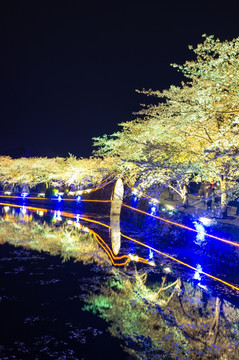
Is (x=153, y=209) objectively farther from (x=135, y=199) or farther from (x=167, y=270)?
(x=167, y=270)

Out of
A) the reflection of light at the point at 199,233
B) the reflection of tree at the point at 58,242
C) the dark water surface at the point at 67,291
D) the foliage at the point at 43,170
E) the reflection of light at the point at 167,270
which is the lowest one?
the reflection of tree at the point at 58,242

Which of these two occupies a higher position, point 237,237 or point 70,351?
point 237,237

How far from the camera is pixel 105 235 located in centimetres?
1343

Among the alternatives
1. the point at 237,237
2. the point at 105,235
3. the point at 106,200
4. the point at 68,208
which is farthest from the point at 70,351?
the point at 68,208

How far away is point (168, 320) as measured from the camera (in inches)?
189

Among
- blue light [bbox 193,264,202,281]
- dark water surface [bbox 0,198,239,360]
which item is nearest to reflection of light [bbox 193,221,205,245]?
dark water surface [bbox 0,198,239,360]

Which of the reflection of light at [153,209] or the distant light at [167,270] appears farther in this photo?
the reflection of light at [153,209]

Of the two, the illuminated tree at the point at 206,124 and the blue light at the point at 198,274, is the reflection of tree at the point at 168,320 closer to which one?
the blue light at the point at 198,274

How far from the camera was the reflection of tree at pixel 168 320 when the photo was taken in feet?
12.8

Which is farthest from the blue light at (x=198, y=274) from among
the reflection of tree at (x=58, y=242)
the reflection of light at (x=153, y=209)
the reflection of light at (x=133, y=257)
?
the reflection of light at (x=153, y=209)

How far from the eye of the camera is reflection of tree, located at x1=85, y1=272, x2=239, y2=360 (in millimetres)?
3902

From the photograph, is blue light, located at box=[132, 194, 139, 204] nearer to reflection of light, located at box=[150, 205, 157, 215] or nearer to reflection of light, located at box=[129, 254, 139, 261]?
reflection of light, located at box=[150, 205, 157, 215]

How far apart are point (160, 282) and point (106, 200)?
18.4 meters

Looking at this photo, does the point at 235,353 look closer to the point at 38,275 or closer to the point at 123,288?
the point at 123,288
